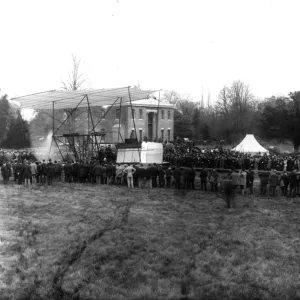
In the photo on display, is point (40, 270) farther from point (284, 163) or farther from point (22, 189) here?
point (284, 163)

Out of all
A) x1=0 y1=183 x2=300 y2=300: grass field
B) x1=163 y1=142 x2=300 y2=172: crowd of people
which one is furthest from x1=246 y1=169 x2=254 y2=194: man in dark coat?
x1=163 y1=142 x2=300 y2=172: crowd of people

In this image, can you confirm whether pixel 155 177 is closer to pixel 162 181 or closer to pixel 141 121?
pixel 162 181

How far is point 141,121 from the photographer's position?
193 ft

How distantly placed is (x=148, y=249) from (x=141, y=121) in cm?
→ 5001

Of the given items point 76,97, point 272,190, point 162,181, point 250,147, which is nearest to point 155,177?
point 162,181

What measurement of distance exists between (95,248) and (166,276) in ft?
7.83

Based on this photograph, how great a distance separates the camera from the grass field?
714cm

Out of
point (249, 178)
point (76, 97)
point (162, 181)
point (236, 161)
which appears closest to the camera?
point (249, 178)

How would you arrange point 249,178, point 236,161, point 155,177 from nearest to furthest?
point 249,178 < point 155,177 < point 236,161

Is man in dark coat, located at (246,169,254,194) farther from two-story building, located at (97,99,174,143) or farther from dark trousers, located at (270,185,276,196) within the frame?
two-story building, located at (97,99,174,143)

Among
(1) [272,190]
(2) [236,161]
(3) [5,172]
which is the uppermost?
(2) [236,161]

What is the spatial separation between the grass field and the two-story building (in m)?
40.1

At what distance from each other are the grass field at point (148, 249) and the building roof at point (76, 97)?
910 cm

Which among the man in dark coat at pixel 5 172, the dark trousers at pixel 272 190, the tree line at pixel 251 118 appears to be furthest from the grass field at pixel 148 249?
the tree line at pixel 251 118
